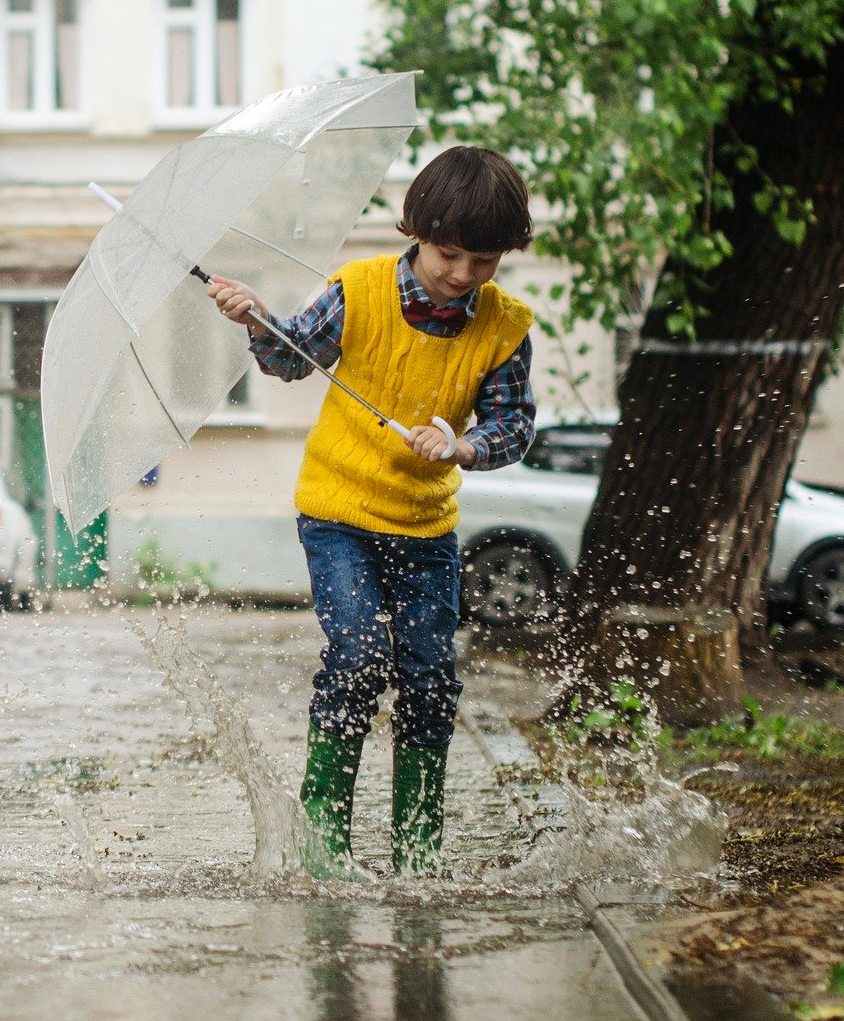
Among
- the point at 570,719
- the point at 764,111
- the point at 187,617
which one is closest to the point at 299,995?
the point at 570,719

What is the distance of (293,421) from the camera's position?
1722 cm

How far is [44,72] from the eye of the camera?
18.2 metres

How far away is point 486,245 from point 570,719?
3.48 metres

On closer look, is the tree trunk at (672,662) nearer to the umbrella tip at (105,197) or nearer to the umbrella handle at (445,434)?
the umbrella handle at (445,434)

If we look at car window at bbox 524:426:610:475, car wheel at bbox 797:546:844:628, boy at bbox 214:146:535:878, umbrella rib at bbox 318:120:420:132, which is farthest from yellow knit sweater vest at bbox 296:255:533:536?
car wheel at bbox 797:546:844:628

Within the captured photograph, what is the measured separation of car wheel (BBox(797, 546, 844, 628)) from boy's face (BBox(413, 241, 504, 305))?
985 cm

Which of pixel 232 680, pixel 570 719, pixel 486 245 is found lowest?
pixel 232 680

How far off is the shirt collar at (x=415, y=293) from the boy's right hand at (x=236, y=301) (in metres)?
0.33

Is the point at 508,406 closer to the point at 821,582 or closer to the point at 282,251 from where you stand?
the point at 282,251

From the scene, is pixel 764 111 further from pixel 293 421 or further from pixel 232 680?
pixel 293 421

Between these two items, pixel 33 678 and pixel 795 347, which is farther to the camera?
pixel 33 678

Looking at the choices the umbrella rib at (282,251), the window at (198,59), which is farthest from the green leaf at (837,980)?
the window at (198,59)

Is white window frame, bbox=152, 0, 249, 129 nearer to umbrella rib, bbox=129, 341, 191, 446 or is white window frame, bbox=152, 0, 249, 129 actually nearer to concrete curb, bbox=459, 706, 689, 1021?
concrete curb, bbox=459, 706, 689, 1021

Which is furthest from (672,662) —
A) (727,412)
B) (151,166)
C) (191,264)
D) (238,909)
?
(151,166)
